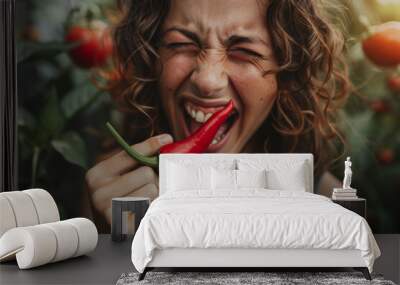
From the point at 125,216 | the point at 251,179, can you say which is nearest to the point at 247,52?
the point at 251,179

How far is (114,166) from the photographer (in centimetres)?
728

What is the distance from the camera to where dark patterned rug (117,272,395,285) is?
4.69 metres

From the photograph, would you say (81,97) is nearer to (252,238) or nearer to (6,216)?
(6,216)

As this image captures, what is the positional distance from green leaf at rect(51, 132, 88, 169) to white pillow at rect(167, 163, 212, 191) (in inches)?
47.9

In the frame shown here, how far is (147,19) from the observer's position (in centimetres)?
721

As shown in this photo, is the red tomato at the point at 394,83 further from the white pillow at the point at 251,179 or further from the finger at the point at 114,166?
the finger at the point at 114,166

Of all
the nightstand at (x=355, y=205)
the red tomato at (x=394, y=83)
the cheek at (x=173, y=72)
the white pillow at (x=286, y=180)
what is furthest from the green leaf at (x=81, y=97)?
the red tomato at (x=394, y=83)

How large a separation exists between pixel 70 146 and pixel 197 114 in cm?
150

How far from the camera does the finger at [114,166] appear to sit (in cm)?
725

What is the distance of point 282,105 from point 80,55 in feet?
7.81

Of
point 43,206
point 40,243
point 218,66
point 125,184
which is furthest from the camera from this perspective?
point 125,184

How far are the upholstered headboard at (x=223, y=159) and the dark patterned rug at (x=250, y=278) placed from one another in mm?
2067

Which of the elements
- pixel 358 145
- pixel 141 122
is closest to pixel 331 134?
pixel 358 145

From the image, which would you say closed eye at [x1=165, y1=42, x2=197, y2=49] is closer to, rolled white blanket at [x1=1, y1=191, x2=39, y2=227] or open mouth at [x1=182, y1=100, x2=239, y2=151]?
open mouth at [x1=182, y1=100, x2=239, y2=151]
